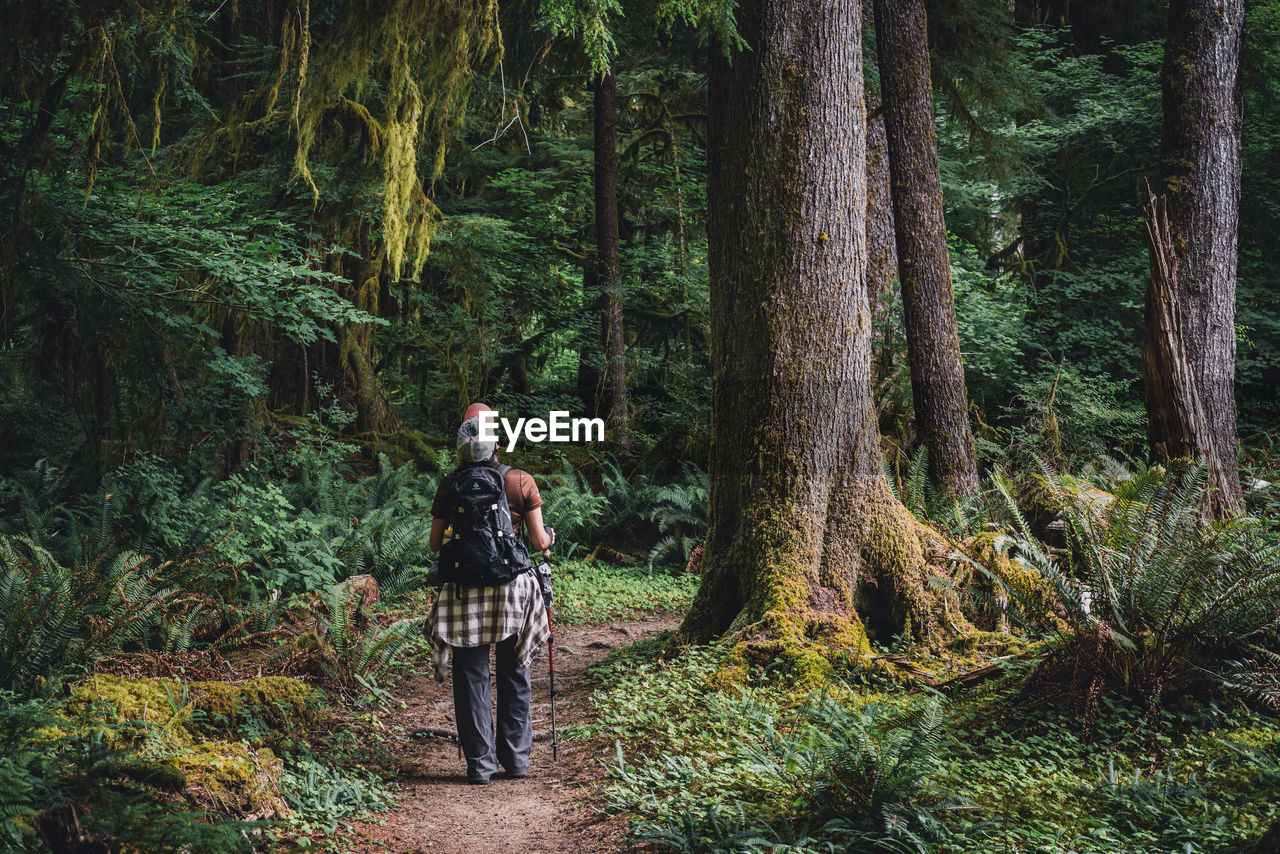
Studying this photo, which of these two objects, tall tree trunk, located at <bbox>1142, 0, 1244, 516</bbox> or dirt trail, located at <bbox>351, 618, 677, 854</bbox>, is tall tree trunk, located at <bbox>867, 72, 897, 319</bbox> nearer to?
tall tree trunk, located at <bbox>1142, 0, 1244, 516</bbox>

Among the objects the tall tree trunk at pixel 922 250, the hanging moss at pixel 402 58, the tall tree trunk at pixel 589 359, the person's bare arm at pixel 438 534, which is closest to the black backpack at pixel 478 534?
the person's bare arm at pixel 438 534

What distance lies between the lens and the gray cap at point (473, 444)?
14.8 ft

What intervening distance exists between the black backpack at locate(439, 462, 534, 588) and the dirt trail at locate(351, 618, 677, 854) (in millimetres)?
1097

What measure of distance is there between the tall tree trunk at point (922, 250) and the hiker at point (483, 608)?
488 centimetres

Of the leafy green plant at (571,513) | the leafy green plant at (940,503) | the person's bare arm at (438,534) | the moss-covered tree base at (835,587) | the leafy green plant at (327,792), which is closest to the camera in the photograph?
the leafy green plant at (327,792)

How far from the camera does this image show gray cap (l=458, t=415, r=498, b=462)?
450 cm

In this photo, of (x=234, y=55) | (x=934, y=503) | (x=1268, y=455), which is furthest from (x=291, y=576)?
(x=1268, y=455)

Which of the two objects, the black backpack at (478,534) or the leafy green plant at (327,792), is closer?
the leafy green plant at (327,792)

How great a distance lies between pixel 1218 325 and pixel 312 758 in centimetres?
876

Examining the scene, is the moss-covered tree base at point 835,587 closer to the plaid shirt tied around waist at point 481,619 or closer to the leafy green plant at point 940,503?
the plaid shirt tied around waist at point 481,619

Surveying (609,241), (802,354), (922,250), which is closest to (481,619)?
(802,354)

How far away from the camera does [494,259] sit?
1244cm

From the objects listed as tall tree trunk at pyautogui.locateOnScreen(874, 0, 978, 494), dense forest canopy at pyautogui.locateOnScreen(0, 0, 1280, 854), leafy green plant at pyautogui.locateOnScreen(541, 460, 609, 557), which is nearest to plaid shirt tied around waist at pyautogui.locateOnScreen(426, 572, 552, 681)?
dense forest canopy at pyautogui.locateOnScreen(0, 0, 1280, 854)

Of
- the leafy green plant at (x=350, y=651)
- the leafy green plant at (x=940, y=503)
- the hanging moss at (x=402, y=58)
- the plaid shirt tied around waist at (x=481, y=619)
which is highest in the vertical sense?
the hanging moss at (x=402, y=58)
